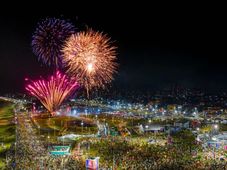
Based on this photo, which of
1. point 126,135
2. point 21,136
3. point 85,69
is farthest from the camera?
point 126,135

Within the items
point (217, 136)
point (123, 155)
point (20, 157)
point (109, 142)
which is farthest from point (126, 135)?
point (20, 157)

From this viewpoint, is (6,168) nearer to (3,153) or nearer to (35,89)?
(3,153)

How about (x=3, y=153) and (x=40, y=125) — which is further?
(x=40, y=125)

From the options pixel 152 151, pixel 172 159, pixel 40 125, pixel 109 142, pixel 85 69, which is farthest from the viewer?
pixel 40 125

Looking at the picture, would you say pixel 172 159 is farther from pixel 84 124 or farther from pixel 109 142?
pixel 84 124

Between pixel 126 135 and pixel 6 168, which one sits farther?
pixel 126 135

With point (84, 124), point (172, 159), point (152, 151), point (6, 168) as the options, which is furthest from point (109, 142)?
point (84, 124)

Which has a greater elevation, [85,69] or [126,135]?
[85,69]

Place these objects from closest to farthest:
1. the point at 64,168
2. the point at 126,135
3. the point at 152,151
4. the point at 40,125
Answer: the point at 64,168, the point at 152,151, the point at 126,135, the point at 40,125

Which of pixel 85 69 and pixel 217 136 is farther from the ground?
pixel 85 69
